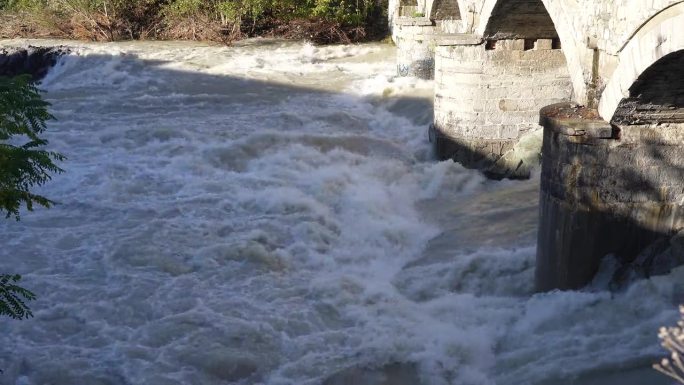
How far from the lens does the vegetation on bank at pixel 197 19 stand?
78.7 ft

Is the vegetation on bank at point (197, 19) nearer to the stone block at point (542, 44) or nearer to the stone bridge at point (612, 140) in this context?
the stone block at point (542, 44)

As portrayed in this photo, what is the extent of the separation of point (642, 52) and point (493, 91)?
5.52 metres

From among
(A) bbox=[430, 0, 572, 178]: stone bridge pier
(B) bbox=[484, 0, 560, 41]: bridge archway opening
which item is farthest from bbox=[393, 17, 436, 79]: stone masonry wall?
(B) bbox=[484, 0, 560, 41]: bridge archway opening

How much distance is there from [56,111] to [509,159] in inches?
351

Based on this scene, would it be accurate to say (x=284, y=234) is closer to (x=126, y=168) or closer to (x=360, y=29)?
(x=126, y=168)

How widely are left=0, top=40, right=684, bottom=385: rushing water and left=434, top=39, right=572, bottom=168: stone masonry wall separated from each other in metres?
0.62

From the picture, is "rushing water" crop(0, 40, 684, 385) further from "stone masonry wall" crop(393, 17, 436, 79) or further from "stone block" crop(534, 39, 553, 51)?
"stone block" crop(534, 39, 553, 51)

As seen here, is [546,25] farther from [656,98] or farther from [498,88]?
[656,98]

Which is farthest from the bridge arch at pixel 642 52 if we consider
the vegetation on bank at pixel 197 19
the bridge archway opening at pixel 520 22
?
the vegetation on bank at pixel 197 19

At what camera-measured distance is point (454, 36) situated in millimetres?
12703

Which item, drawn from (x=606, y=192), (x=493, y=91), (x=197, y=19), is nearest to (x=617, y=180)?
(x=606, y=192)

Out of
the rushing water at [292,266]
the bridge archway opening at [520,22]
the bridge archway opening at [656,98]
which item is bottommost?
the rushing water at [292,266]

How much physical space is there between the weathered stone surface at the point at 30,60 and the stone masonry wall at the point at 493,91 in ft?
38.7

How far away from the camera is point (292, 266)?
943 cm
